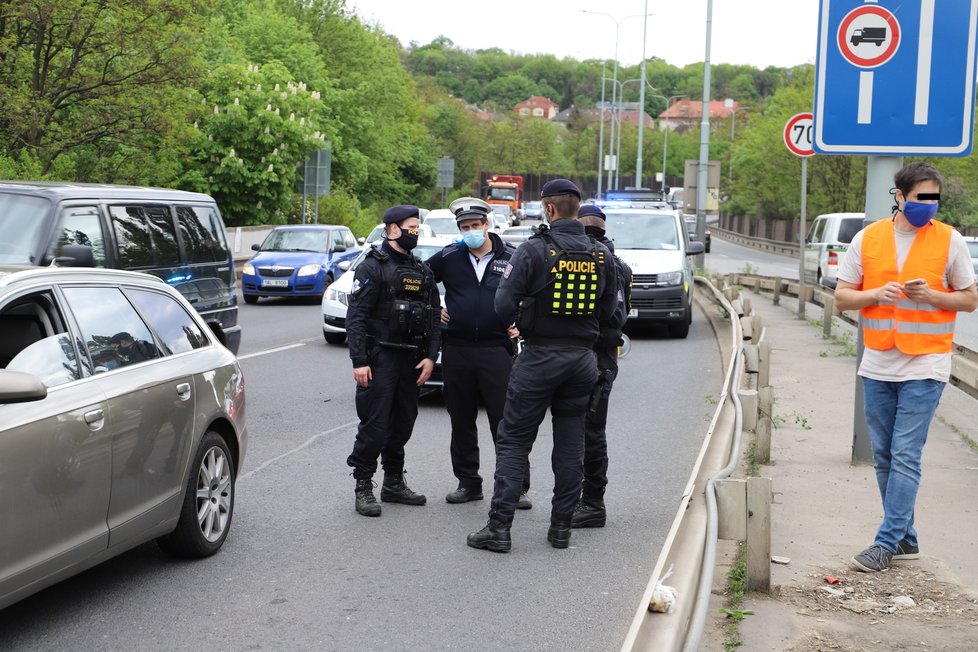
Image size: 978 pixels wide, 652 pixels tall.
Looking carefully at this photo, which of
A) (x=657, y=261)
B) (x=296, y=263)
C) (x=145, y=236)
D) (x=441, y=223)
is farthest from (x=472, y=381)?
(x=441, y=223)

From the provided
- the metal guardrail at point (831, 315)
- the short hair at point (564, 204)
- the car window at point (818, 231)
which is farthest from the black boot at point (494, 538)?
the car window at point (818, 231)

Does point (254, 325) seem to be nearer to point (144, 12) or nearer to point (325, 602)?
point (144, 12)

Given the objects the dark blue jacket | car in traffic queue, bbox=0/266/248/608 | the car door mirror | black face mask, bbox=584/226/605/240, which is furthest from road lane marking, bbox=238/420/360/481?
the car door mirror

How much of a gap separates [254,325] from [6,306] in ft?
49.9

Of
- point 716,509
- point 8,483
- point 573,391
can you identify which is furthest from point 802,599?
point 8,483

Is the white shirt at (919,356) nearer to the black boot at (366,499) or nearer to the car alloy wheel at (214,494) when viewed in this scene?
the black boot at (366,499)

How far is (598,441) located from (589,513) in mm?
411

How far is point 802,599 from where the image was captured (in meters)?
5.60

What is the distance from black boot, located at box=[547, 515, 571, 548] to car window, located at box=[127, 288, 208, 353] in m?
2.06

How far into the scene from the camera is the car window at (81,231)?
9.88 m

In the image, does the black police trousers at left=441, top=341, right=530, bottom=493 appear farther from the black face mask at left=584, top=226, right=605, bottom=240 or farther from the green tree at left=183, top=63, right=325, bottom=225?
the green tree at left=183, top=63, right=325, bottom=225

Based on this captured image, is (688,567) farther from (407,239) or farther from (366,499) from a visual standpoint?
(407,239)

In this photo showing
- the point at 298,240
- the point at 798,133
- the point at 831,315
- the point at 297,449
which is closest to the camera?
the point at 297,449

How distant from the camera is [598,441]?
23.4 feet
